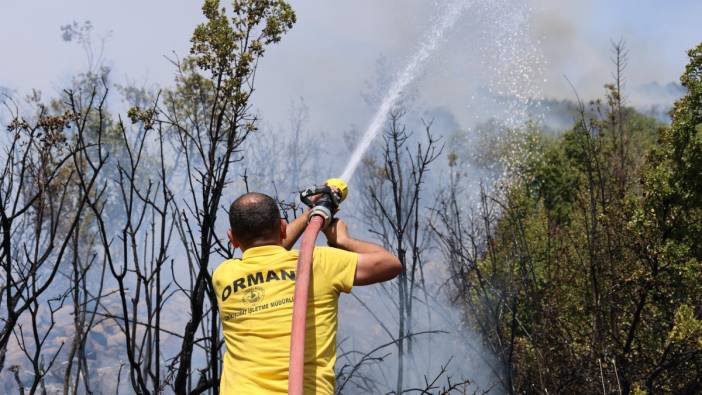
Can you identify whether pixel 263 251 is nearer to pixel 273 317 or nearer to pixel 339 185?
pixel 273 317

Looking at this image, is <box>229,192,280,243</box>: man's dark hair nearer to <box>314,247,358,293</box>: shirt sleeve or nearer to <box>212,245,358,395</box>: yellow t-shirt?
<box>212,245,358,395</box>: yellow t-shirt

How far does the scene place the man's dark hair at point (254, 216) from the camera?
2.10 meters

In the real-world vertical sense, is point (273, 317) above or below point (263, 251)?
below

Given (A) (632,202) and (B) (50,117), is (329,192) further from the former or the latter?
(A) (632,202)

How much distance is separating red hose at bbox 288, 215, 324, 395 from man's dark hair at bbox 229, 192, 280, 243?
0.55 ft

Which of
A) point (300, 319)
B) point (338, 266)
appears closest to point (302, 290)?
point (300, 319)

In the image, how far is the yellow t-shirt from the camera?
6.30 ft

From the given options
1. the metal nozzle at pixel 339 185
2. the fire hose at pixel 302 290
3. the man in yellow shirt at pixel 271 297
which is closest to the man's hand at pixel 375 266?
the man in yellow shirt at pixel 271 297

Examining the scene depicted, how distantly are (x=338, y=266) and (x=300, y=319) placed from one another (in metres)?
0.25

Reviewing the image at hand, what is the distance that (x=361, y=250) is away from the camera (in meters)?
2.23

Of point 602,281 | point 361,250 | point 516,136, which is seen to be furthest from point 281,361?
point 516,136

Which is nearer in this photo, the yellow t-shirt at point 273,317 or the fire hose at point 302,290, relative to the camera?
→ the fire hose at point 302,290

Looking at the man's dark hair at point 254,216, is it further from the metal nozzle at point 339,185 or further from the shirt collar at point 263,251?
the metal nozzle at point 339,185

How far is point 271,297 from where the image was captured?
2.00 meters
